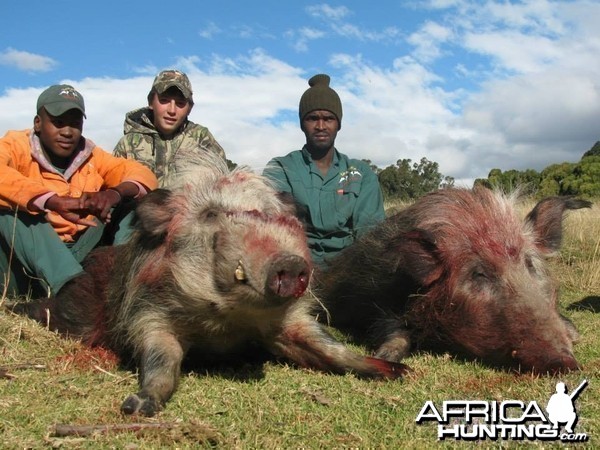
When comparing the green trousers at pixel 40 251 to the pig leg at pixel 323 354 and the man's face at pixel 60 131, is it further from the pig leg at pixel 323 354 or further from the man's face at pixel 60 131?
the pig leg at pixel 323 354

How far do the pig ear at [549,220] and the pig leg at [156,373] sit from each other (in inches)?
106

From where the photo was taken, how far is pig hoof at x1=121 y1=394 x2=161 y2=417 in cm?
322

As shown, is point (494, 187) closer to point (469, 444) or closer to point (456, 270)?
point (456, 270)

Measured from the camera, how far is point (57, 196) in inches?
210

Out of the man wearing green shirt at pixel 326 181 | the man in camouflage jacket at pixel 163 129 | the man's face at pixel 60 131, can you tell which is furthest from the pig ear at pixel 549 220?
the man's face at pixel 60 131

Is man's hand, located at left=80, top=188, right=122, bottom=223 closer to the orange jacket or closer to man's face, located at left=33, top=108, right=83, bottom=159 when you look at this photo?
the orange jacket

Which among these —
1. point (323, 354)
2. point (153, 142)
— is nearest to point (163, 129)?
point (153, 142)

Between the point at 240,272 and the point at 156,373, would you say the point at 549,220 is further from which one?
the point at 156,373

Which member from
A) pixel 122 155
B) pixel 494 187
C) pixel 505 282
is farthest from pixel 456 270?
pixel 122 155

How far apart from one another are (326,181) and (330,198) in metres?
0.20

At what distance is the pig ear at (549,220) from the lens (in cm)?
503

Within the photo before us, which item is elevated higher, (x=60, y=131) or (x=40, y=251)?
(x=60, y=131)

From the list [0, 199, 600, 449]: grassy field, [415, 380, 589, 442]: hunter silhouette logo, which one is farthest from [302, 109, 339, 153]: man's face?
[415, 380, 589, 442]: hunter silhouette logo

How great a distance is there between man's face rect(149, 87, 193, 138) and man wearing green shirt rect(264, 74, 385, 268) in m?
1.11
